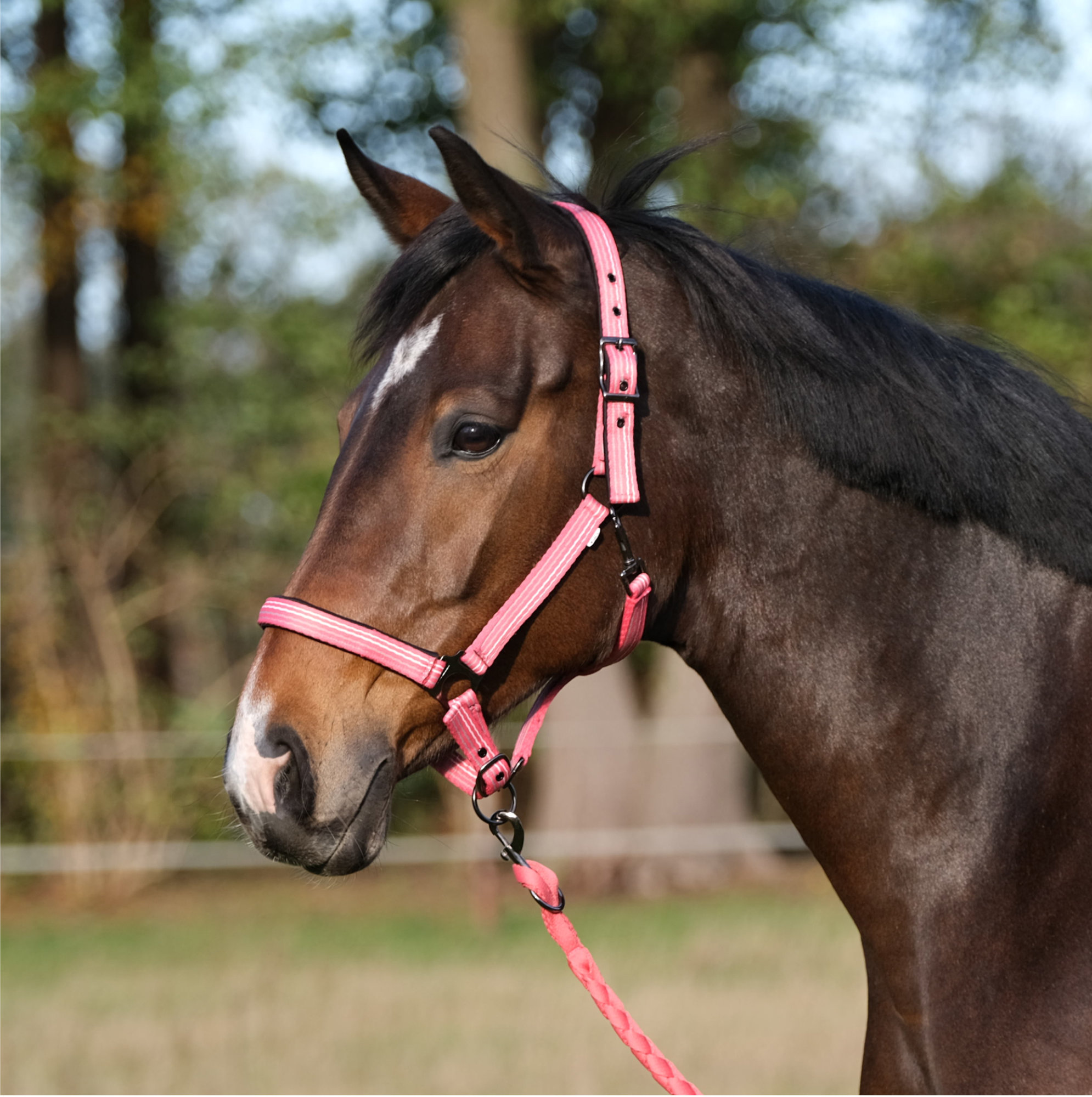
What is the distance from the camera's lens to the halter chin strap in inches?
75.0

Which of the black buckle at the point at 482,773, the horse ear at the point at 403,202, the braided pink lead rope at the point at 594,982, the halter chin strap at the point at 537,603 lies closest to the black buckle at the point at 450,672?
the halter chin strap at the point at 537,603

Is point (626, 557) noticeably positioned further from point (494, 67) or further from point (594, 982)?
point (494, 67)

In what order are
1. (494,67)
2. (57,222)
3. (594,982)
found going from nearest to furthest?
1. (594,982)
2. (494,67)
3. (57,222)

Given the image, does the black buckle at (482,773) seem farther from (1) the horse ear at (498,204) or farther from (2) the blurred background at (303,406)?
(2) the blurred background at (303,406)

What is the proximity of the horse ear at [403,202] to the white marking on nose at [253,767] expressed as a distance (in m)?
1.06

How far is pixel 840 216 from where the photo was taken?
1203 cm

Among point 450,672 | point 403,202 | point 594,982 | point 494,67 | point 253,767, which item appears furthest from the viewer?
point 494,67

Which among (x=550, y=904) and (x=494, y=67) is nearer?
(x=550, y=904)

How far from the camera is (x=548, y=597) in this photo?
196cm

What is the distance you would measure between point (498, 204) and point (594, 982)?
1328mm

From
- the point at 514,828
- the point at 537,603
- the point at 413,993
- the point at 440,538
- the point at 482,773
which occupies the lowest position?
the point at 413,993

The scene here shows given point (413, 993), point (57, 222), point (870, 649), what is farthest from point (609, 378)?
point (57, 222)

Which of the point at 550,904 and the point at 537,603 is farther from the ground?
the point at 537,603

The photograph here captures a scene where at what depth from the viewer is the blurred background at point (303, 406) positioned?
9.20 meters
